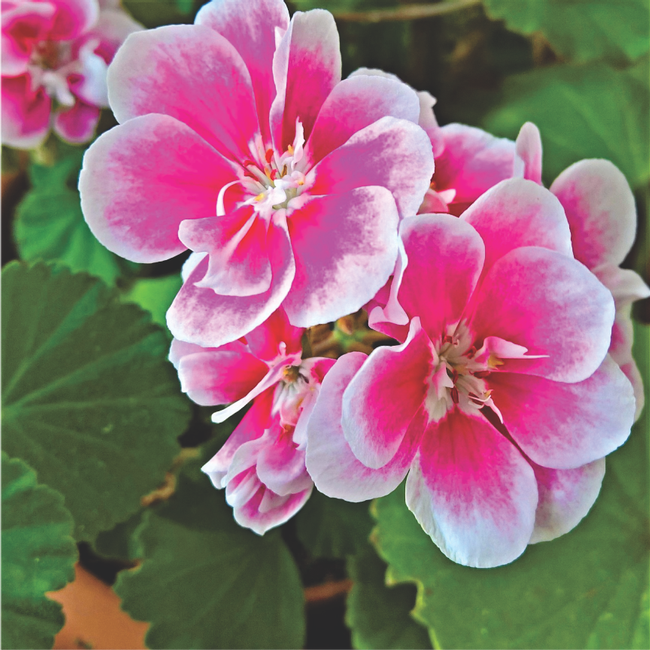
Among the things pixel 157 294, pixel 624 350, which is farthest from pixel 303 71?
pixel 157 294

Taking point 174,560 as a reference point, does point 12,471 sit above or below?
above

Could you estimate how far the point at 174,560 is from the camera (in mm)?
813

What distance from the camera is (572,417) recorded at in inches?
19.1

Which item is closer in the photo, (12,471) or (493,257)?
(493,257)

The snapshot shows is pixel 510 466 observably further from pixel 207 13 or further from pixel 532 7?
pixel 532 7

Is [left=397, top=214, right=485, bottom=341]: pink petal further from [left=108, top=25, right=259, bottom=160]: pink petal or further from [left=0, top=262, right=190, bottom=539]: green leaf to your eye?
[left=0, top=262, right=190, bottom=539]: green leaf

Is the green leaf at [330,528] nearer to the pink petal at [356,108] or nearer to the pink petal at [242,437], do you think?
the pink petal at [242,437]

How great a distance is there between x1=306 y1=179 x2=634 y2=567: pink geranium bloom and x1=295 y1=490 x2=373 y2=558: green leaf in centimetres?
44

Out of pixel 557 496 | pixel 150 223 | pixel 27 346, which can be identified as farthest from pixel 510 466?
pixel 27 346

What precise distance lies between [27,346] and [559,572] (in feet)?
2.33

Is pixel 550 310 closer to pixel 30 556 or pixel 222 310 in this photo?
pixel 222 310

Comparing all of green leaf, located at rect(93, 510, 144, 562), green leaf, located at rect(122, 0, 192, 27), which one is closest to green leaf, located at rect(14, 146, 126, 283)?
green leaf, located at rect(122, 0, 192, 27)

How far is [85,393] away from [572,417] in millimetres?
542

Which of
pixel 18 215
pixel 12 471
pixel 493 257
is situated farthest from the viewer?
pixel 18 215
